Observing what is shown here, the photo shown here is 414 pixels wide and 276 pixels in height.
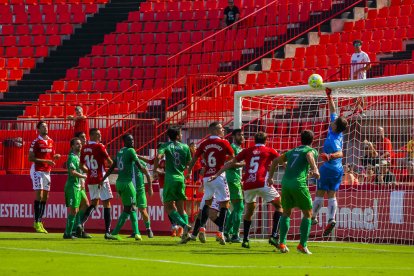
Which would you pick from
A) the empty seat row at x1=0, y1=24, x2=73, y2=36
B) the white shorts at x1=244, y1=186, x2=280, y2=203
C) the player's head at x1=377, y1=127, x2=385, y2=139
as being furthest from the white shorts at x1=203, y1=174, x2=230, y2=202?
the empty seat row at x1=0, y1=24, x2=73, y2=36

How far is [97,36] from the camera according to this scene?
37.9 metres

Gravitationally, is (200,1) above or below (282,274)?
above

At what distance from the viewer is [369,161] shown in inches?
837

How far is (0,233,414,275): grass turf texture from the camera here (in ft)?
44.5

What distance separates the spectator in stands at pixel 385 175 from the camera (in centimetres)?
2057

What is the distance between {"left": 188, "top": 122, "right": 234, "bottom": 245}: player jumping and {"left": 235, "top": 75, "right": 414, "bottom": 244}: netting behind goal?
228 cm

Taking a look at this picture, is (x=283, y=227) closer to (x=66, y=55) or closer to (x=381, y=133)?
(x=381, y=133)

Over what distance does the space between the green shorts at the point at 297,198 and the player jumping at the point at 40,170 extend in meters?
7.65

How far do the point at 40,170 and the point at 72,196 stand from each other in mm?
2841

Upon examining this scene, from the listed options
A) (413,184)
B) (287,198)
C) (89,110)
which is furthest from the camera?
(89,110)

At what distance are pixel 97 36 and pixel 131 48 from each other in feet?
7.99


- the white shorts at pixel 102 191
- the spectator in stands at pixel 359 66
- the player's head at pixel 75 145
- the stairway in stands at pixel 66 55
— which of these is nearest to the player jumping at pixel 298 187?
the white shorts at pixel 102 191

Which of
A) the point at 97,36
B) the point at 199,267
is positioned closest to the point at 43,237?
the point at 199,267

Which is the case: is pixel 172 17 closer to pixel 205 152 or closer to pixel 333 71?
pixel 333 71
